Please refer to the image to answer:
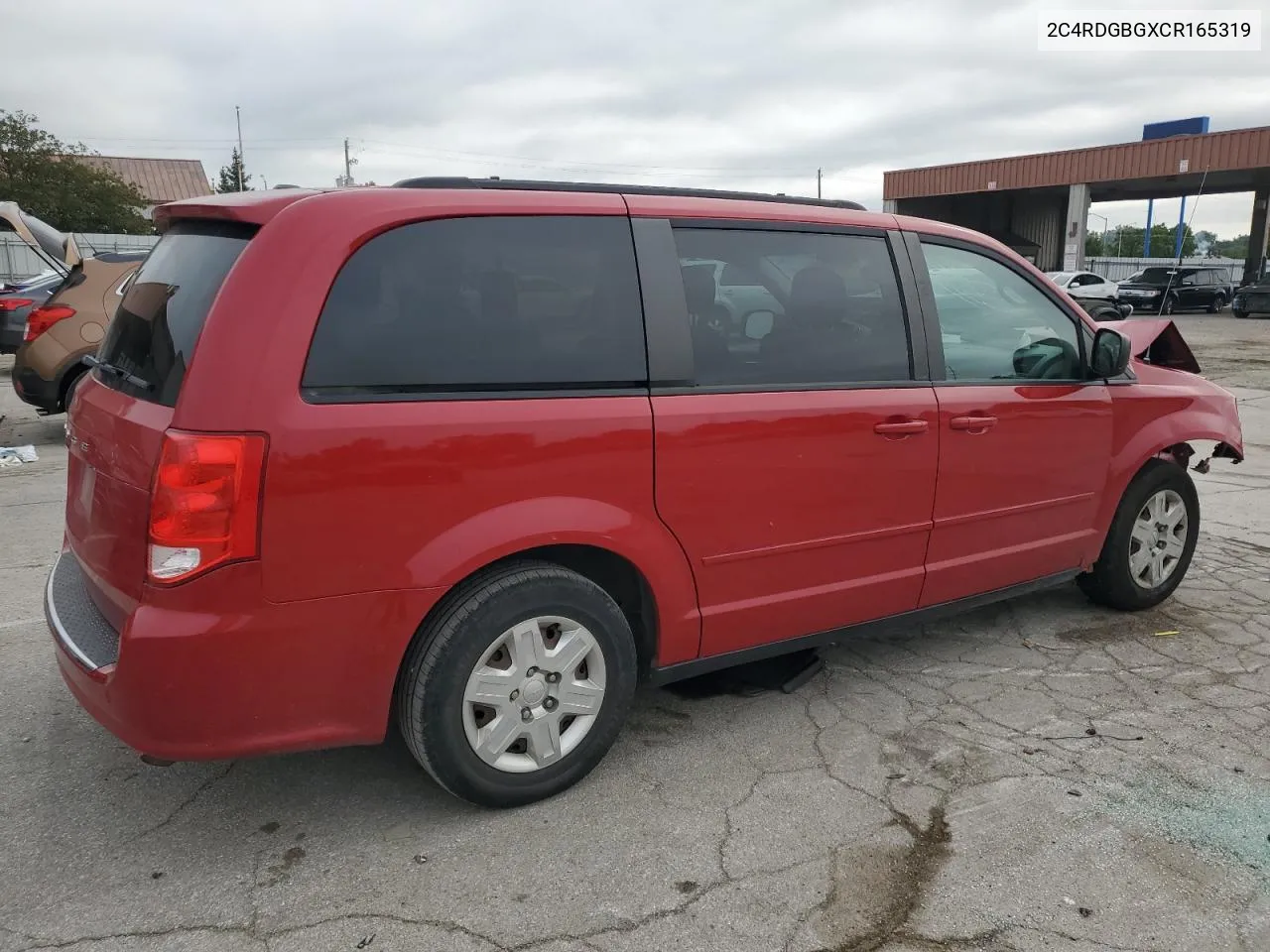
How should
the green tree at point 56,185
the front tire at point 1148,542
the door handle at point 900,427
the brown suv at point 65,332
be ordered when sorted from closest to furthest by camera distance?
the door handle at point 900,427
the front tire at point 1148,542
the brown suv at point 65,332
the green tree at point 56,185

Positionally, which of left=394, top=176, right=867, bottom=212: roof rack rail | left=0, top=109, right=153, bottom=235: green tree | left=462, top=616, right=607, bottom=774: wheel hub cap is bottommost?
left=462, top=616, right=607, bottom=774: wheel hub cap

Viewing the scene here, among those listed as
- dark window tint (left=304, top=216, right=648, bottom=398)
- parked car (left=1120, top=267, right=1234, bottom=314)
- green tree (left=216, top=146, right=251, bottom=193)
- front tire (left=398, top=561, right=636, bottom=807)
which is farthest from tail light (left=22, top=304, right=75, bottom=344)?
green tree (left=216, top=146, right=251, bottom=193)

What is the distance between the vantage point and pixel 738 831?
110 inches

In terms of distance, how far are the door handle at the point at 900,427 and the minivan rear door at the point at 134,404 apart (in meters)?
2.09

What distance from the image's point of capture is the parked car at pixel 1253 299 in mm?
28391

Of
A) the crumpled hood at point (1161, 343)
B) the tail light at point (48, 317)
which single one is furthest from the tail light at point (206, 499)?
the tail light at point (48, 317)

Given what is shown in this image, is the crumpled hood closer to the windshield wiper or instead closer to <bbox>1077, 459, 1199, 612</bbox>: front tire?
<bbox>1077, 459, 1199, 612</bbox>: front tire

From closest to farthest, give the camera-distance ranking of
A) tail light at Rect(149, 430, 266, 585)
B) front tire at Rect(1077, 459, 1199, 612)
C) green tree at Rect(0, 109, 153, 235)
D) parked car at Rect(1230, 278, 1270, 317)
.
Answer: tail light at Rect(149, 430, 266, 585)
front tire at Rect(1077, 459, 1199, 612)
parked car at Rect(1230, 278, 1270, 317)
green tree at Rect(0, 109, 153, 235)

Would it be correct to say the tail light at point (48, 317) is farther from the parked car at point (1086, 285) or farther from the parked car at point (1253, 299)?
the parked car at point (1253, 299)

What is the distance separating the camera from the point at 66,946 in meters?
2.28

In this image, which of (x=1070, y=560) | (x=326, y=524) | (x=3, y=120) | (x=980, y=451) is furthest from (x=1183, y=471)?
(x=3, y=120)

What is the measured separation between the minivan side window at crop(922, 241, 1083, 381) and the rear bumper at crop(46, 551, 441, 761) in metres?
2.22

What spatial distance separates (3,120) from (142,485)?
4672cm

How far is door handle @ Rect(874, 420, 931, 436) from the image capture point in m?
3.35
